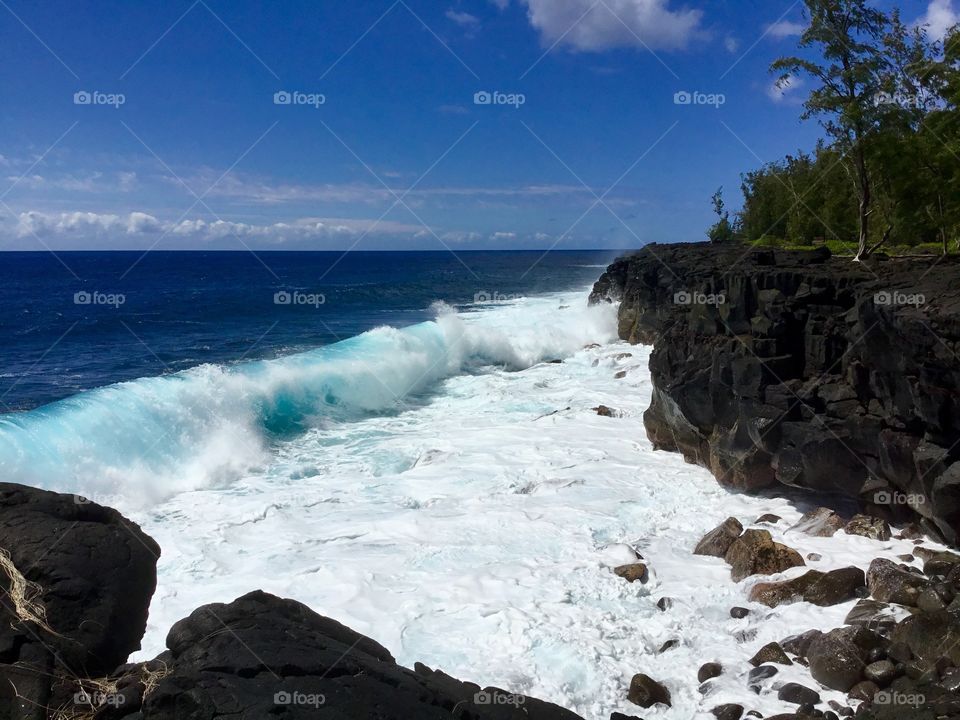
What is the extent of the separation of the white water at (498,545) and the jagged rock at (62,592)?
4199 millimetres

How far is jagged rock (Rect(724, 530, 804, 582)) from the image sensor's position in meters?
10.7

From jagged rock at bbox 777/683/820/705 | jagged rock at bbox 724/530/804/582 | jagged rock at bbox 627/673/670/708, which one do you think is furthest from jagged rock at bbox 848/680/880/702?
jagged rock at bbox 724/530/804/582

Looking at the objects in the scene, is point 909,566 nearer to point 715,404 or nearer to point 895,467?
point 895,467

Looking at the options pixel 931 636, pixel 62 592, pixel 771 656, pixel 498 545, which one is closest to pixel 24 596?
pixel 62 592

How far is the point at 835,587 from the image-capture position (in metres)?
9.77

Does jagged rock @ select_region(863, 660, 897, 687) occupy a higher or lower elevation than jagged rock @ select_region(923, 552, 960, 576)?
lower

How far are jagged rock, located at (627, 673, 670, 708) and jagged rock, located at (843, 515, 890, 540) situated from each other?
5299mm

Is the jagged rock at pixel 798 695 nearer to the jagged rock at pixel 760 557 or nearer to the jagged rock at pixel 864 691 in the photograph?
the jagged rock at pixel 864 691

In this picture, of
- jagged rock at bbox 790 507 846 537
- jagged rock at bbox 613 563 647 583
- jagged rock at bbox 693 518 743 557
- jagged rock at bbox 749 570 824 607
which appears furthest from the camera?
jagged rock at bbox 790 507 846 537

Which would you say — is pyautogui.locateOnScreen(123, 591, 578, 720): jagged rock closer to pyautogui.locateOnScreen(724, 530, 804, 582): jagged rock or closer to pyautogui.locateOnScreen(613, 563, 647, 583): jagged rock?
pyautogui.locateOnScreen(613, 563, 647, 583): jagged rock

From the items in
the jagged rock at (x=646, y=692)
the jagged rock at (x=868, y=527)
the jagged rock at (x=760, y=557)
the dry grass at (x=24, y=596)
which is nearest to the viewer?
the dry grass at (x=24, y=596)

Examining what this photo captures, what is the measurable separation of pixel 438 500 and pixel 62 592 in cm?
1005

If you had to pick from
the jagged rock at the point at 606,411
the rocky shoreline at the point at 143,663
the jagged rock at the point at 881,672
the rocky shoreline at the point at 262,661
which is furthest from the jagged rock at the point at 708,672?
the jagged rock at the point at 606,411

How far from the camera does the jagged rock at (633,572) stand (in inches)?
434
